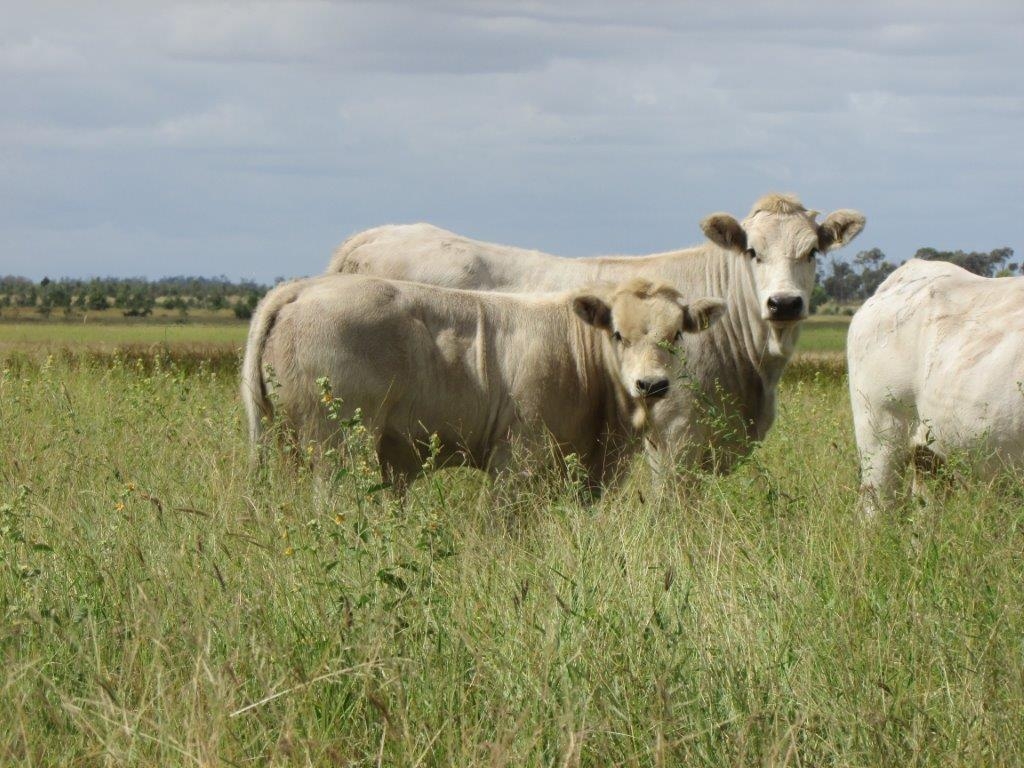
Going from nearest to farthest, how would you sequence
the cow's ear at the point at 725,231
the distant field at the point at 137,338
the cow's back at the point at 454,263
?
the cow's ear at the point at 725,231 → the cow's back at the point at 454,263 → the distant field at the point at 137,338

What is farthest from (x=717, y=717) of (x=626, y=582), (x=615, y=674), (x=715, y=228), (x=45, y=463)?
(x=715, y=228)

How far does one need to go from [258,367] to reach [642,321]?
7.17ft

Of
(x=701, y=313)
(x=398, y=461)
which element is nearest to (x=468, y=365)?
(x=398, y=461)

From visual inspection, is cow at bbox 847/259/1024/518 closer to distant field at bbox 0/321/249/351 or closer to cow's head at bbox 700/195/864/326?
cow's head at bbox 700/195/864/326

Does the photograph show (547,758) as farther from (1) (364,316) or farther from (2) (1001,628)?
(1) (364,316)

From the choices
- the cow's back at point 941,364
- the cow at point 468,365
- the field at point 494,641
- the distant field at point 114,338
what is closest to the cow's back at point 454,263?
the cow at point 468,365

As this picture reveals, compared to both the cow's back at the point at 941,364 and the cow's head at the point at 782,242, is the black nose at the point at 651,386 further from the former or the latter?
the cow's head at the point at 782,242

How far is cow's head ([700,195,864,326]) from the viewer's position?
8.00 m

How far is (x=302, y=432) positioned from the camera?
6777mm

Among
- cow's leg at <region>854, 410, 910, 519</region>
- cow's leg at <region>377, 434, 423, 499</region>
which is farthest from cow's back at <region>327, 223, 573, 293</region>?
cow's leg at <region>854, 410, 910, 519</region>

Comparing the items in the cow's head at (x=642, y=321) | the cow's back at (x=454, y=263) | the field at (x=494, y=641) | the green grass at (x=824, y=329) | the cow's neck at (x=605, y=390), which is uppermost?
the cow's back at (x=454, y=263)

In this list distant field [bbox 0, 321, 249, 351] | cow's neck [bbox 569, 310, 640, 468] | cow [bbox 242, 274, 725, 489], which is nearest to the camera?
cow [bbox 242, 274, 725, 489]

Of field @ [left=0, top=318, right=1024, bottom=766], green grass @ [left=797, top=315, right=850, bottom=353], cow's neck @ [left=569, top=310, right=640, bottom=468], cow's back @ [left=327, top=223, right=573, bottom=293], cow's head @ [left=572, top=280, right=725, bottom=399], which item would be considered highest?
cow's back @ [left=327, top=223, right=573, bottom=293]

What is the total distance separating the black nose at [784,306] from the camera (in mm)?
7930
